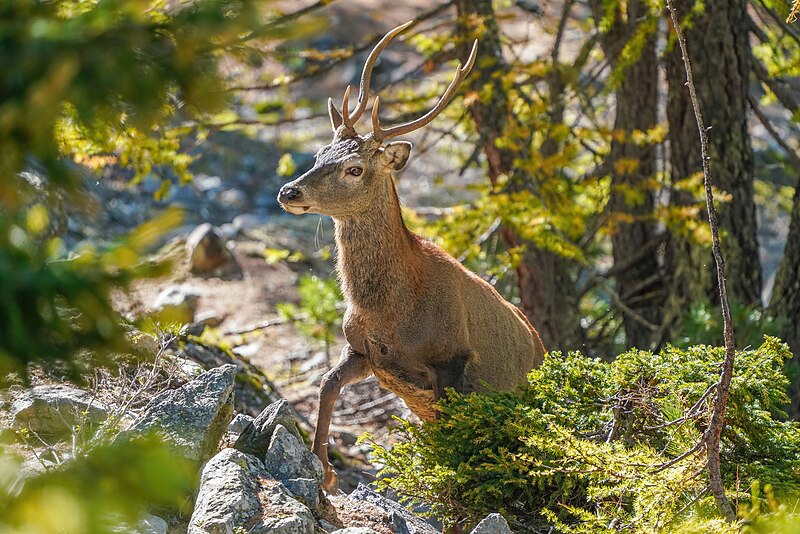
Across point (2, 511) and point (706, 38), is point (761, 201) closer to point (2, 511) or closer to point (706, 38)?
point (706, 38)

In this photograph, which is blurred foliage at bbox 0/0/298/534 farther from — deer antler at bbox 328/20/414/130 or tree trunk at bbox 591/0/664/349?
tree trunk at bbox 591/0/664/349

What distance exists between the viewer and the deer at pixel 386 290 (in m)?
6.23

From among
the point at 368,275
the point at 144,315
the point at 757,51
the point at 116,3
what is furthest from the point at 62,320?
the point at 757,51

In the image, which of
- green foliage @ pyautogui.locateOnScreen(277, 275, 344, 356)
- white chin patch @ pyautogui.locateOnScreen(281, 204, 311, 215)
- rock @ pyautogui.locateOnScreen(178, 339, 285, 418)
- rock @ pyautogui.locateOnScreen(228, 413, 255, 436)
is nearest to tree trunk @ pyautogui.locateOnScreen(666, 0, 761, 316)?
green foliage @ pyautogui.locateOnScreen(277, 275, 344, 356)

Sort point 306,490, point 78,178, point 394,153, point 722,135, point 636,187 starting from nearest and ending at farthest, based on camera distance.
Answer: point 78,178, point 306,490, point 394,153, point 722,135, point 636,187

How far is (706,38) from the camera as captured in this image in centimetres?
987

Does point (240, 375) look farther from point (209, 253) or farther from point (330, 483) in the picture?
point (209, 253)

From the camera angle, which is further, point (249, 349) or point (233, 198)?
point (233, 198)

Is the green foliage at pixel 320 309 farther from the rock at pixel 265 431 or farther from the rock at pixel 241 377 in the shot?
the rock at pixel 265 431

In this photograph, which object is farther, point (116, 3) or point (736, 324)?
point (736, 324)

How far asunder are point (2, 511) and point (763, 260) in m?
15.3

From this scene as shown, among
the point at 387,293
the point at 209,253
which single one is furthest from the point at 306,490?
the point at 209,253

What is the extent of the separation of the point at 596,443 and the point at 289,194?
244cm

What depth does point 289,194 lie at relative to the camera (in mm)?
6180
